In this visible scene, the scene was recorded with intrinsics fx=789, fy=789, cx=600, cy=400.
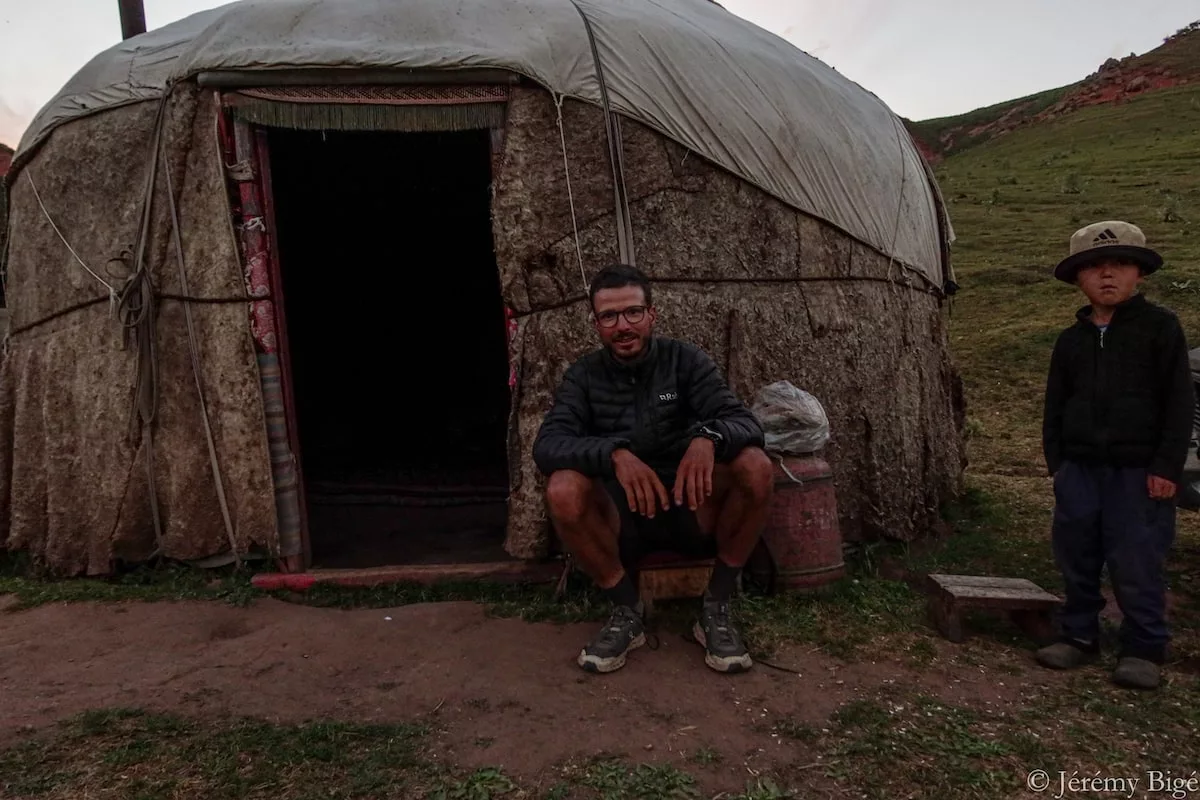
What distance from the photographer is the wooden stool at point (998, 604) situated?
279cm

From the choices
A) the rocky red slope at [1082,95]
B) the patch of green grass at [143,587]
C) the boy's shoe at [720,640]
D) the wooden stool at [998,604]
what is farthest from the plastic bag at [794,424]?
the rocky red slope at [1082,95]

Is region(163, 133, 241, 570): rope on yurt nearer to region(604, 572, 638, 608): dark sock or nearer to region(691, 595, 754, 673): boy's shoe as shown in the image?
region(604, 572, 638, 608): dark sock

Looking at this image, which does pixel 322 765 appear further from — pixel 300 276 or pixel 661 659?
pixel 300 276

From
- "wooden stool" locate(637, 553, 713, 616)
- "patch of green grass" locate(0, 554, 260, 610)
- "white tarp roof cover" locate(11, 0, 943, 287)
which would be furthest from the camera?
"patch of green grass" locate(0, 554, 260, 610)

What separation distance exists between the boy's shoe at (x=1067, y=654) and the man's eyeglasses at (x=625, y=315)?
1.76m

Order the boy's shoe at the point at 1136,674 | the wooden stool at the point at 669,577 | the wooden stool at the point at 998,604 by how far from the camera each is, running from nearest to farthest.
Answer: the boy's shoe at the point at 1136,674 < the wooden stool at the point at 998,604 < the wooden stool at the point at 669,577

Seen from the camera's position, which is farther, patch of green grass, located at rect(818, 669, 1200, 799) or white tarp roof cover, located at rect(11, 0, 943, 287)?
white tarp roof cover, located at rect(11, 0, 943, 287)

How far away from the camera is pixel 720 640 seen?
2.62m

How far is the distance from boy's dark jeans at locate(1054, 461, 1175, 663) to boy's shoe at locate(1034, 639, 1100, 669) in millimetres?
36

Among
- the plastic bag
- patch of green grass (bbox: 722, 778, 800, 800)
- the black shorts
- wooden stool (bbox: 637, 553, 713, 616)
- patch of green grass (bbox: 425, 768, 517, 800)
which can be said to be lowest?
patch of green grass (bbox: 722, 778, 800, 800)

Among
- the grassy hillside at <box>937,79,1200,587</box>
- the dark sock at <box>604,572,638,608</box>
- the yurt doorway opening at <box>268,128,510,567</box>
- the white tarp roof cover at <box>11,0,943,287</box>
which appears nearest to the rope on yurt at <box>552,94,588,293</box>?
the white tarp roof cover at <box>11,0,943,287</box>

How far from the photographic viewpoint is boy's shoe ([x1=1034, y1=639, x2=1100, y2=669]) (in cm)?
261

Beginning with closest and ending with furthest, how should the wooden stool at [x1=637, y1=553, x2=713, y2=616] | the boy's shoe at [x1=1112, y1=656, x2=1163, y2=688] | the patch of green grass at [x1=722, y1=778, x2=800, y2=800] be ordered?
1. the patch of green grass at [x1=722, y1=778, x2=800, y2=800]
2. the boy's shoe at [x1=1112, y1=656, x2=1163, y2=688]
3. the wooden stool at [x1=637, y1=553, x2=713, y2=616]

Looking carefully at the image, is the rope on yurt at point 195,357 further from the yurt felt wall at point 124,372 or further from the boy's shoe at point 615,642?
the boy's shoe at point 615,642
